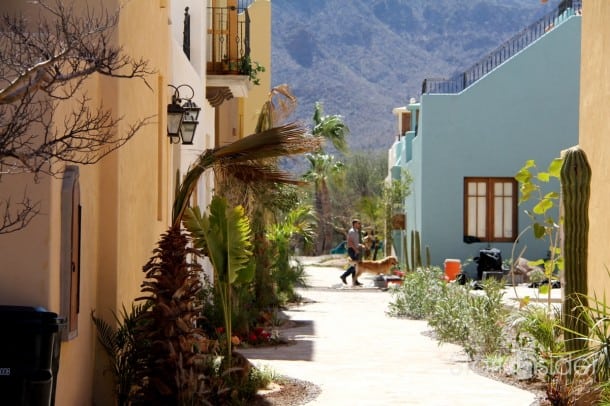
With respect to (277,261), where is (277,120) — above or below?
above

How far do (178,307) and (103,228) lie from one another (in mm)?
1095

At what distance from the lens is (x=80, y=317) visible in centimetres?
922

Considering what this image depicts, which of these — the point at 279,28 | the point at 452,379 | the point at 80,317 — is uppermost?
the point at 279,28

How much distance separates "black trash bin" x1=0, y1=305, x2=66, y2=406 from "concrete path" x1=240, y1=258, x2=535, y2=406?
4780 millimetres

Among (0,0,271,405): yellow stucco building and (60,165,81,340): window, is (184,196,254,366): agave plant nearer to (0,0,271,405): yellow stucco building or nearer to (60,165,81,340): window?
(0,0,271,405): yellow stucco building

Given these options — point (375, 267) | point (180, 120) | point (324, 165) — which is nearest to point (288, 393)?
point (180, 120)

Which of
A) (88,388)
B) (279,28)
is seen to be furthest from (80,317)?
(279,28)

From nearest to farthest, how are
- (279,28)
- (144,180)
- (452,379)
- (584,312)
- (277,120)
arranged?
(584,312) < (144,180) < (452,379) < (277,120) < (279,28)

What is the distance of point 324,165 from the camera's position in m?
54.8

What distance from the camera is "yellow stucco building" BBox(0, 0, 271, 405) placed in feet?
26.4

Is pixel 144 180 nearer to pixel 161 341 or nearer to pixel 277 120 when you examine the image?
pixel 161 341

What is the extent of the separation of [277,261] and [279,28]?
90.1 m

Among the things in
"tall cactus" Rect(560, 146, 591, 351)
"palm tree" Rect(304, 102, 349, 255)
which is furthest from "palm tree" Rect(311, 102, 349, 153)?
"tall cactus" Rect(560, 146, 591, 351)

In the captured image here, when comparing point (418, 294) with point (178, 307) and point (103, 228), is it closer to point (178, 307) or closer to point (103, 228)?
point (178, 307)
